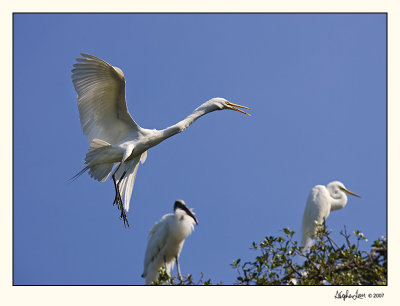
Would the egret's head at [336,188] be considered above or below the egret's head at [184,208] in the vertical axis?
above

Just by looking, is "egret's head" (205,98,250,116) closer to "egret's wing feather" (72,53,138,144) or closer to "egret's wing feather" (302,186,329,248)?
"egret's wing feather" (72,53,138,144)

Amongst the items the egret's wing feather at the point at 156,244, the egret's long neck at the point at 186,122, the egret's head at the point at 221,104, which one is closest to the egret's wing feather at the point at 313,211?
the egret's wing feather at the point at 156,244

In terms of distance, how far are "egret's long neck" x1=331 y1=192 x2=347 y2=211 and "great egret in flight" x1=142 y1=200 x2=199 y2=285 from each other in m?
1.95

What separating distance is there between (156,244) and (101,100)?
11.6 ft

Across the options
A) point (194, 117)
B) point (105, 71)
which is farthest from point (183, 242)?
point (105, 71)

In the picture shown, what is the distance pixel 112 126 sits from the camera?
19.3ft

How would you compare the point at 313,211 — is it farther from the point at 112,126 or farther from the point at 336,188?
the point at 112,126

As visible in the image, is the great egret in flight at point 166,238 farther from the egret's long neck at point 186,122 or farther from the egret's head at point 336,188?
the egret's long neck at point 186,122

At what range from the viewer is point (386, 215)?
15.2 ft

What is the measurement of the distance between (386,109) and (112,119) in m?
2.47

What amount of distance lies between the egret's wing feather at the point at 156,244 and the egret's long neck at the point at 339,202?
7.38ft

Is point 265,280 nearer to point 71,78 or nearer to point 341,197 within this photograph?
point 71,78

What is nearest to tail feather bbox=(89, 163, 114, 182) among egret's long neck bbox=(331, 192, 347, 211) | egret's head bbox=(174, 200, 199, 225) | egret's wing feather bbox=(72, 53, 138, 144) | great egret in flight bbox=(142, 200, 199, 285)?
egret's wing feather bbox=(72, 53, 138, 144)

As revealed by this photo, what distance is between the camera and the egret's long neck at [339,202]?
28.1 ft
